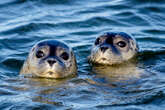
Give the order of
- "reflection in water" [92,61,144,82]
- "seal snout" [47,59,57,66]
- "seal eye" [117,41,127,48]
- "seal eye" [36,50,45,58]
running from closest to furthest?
"seal snout" [47,59,57,66] < "seal eye" [36,50,45,58] < "reflection in water" [92,61,144,82] < "seal eye" [117,41,127,48]

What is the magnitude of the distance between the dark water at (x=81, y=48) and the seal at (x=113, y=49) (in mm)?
244

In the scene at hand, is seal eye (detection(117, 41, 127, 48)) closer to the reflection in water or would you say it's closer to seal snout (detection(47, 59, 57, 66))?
the reflection in water

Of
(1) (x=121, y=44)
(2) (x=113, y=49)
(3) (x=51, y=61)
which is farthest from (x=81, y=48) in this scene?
(3) (x=51, y=61)

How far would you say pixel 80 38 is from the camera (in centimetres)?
1079

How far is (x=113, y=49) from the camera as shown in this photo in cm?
836

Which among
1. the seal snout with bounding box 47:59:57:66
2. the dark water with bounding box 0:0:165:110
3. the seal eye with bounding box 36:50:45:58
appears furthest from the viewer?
the seal eye with bounding box 36:50:45:58

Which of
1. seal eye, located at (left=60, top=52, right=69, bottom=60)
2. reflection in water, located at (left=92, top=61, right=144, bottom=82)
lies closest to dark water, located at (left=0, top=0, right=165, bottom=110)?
reflection in water, located at (left=92, top=61, right=144, bottom=82)

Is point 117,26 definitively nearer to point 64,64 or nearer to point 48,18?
point 48,18

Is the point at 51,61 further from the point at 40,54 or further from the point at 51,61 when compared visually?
the point at 40,54

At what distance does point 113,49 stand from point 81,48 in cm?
186

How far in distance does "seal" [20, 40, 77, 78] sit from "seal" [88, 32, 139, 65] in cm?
75

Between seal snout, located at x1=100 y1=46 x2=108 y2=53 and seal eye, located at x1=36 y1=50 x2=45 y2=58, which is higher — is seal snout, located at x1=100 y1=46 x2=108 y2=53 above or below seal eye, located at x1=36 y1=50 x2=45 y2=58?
below

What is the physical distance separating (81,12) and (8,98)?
21.1ft

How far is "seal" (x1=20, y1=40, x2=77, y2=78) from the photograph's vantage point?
714cm
